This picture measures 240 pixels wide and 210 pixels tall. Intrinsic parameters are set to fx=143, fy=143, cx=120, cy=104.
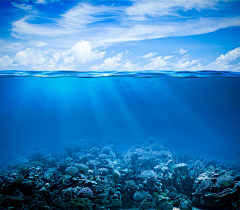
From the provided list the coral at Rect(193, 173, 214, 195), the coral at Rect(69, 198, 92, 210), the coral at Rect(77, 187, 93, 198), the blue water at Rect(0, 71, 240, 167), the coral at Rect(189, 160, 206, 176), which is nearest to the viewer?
the coral at Rect(69, 198, 92, 210)

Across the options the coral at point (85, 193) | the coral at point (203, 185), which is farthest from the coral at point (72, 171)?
the coral at point (203, 185)

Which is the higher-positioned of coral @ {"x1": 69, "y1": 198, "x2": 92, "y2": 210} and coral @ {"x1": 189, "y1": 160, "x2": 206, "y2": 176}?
coral @ {"x1": 69, "y1": 198, "x2": 92, "y2": 210}

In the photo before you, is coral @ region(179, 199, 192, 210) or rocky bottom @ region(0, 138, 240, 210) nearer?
rocky bottom @ region(0, 138, 240, 210)

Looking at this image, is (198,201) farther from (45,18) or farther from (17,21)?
(17,21)

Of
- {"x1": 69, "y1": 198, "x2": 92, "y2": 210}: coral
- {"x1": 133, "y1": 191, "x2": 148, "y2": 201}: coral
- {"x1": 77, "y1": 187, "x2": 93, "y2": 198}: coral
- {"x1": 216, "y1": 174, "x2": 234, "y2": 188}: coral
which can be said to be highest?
{"x1": 216, "y1": 174, "x2": 234, "y2": 188}: coral

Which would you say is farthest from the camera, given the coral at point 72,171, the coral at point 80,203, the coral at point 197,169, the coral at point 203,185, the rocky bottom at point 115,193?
the coral at point 197,169

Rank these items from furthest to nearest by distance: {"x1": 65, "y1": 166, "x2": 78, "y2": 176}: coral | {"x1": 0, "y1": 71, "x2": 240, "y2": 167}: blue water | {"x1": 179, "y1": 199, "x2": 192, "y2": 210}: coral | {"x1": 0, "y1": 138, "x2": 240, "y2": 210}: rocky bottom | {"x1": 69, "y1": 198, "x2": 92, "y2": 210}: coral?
1. {"x1": 0, "y1": 71, "x2": 240, "y2": 167}: blue water
2. {"x1": 65, "y1": 166, "x2": 78, "y2": 176}: coral
3. {"x1": 179, "y1": 199, "x2": 192, "y2": 210}: coral
4. {"x1": 0, "y1": 138, "x2": 240, "y2": 210}: rocky bottom
5. {"x1": 69, "y1": 198, "x2": 92, "y2": 210}: coral

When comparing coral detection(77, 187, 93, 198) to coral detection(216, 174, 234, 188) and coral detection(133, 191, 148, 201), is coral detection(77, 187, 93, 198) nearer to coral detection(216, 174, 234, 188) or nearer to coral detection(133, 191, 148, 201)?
coral detection(133, 191, 148, 201)

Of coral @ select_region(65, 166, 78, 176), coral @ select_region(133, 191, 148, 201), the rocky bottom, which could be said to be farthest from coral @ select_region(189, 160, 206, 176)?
coral @ select_region(65, 166, 78, 176)

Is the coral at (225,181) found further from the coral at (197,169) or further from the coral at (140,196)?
the coral at (140,196)

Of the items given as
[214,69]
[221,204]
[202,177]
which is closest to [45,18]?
[202,177]

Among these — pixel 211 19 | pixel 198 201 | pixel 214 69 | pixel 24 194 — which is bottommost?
pixel 198 201

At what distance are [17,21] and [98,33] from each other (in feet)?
13.5

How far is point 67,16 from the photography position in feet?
23.6
